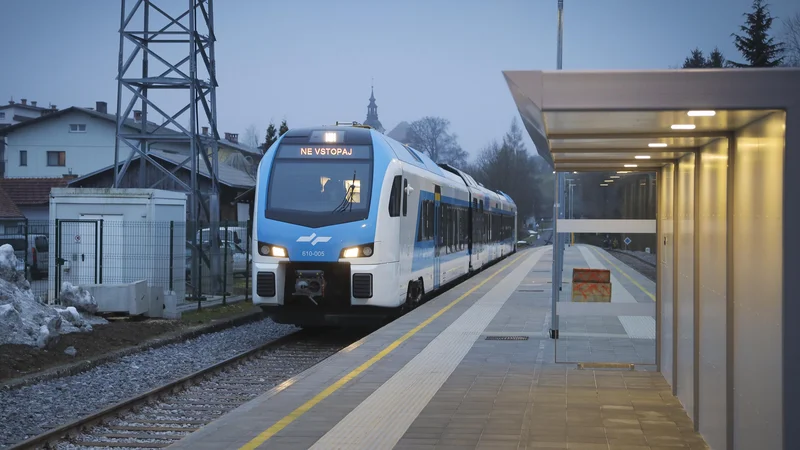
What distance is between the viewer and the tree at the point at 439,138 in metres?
108

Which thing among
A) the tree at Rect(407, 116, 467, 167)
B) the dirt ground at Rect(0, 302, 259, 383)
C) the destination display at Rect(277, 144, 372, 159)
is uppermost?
the tree at Rect(407, 116, 467, 167)

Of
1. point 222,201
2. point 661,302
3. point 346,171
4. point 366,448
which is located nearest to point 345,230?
point 346,171

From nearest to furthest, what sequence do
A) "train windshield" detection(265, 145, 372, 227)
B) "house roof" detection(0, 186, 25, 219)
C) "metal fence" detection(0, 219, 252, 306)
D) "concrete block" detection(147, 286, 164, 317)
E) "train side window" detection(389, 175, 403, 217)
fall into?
"train windshield" detection(265, 145, 372, 227), "train side window" detection(389, 175, 403, 217), "concrete block" detection(147, 286, 164, 317), "metal fence" detection(0, 219, 252, 306), "house roof" detection(0, 186, 25, 219)

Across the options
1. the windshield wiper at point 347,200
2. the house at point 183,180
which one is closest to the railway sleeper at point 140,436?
the windshield wiper at point 347,200

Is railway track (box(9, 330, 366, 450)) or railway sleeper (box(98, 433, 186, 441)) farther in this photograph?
railway sleeper (box(98, 433, 186, 441))

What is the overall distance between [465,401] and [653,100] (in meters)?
4.14

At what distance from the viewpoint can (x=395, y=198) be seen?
52.8ft

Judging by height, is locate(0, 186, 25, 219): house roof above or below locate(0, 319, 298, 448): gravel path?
above

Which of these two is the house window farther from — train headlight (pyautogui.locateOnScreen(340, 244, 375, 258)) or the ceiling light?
the ceiling light

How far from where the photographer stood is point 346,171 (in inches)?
623

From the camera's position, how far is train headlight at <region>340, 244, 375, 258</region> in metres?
15.2

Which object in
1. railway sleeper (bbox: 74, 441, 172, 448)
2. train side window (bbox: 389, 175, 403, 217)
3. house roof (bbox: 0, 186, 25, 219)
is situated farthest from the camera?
house roof (bbox: 0, 186, 25, 219)

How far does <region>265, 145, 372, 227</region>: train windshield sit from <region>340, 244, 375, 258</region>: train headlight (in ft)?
1.58

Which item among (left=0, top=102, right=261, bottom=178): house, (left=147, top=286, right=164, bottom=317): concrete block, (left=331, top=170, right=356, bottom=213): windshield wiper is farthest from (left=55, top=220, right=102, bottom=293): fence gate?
(left=0, top=102, right=261, bottom=178): house
